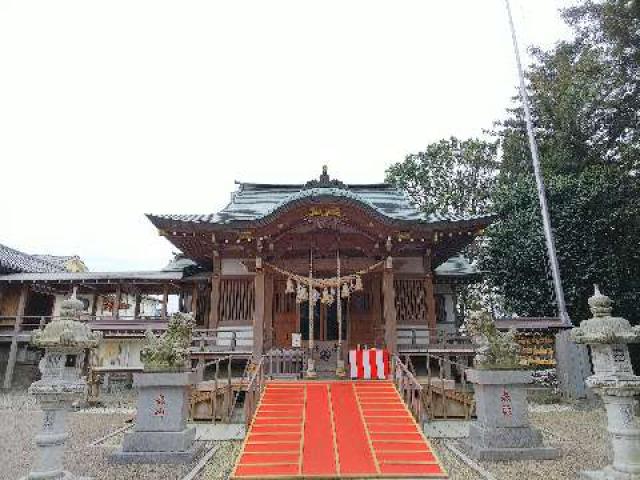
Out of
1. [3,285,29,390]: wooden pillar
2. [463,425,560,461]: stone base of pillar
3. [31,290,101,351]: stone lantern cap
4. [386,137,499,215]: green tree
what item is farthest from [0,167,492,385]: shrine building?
[386,137,499,215]: green tree

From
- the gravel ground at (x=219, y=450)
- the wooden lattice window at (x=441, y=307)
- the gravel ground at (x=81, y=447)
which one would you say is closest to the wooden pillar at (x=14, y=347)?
the gravel ground at (x=81, y=447)

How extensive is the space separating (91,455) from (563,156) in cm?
2168

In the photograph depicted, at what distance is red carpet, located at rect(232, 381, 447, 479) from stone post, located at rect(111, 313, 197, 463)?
3.98ft

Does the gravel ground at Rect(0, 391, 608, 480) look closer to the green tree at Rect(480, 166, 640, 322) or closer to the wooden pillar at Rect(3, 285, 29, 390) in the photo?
the green tree at Rect(480, 166, 640, 322)

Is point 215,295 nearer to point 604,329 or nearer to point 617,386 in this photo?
point 604,329

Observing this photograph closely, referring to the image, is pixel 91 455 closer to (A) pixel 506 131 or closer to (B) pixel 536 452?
(B) pixel 536 452

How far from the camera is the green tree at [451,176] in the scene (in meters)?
26.9

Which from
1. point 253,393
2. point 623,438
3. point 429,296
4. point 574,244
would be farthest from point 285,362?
point 574,244

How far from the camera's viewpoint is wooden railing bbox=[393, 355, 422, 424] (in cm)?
822

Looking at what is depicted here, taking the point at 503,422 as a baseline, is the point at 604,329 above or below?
above

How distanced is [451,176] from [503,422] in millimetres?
23552

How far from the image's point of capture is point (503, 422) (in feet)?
21.7

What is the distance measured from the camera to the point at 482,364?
23.0 ft

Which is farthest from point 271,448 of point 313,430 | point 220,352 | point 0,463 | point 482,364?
point 220,352
